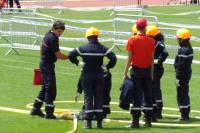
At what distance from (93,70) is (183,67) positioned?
2074 mm

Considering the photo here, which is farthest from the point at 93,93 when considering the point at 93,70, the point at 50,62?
the point at 50,62

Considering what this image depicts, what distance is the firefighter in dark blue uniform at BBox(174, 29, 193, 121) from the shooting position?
14.4 m

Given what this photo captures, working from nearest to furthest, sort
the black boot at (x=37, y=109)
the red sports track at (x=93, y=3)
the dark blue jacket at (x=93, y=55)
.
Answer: the dark blue jacket at (x=93, y=55) → the black boot at (x=37, y=109) → the red sports track at (x=93, y=3)

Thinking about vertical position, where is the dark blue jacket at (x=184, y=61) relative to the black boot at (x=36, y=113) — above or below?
above

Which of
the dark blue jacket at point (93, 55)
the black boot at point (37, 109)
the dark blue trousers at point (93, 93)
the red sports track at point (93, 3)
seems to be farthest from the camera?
the red sports track at point (93, 3)

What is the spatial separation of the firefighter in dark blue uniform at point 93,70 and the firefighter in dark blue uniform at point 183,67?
1.63 metres

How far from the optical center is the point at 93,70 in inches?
535

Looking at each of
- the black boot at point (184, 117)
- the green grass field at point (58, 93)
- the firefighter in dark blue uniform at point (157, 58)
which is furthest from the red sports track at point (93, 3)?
the black boot at point (184, 117)

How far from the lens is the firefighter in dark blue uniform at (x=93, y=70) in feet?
44.3

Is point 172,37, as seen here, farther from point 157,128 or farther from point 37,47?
point 157,128

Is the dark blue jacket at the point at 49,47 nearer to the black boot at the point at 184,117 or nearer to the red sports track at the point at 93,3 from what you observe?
the black boot at the point at 184,117

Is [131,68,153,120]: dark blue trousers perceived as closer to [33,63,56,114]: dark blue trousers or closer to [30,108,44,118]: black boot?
[33,63,56,114]: dark blue trousers

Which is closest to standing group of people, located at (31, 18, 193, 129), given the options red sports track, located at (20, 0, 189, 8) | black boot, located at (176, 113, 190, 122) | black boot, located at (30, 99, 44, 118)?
black boot, located at (30, 99, 44, 118)

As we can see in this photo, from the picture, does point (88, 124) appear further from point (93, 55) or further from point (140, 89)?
point (93, 55)
